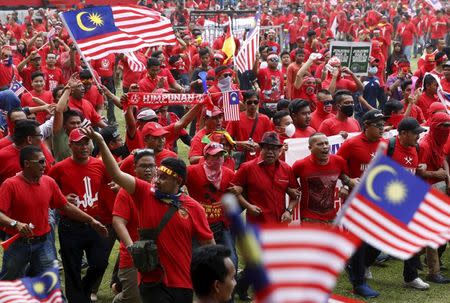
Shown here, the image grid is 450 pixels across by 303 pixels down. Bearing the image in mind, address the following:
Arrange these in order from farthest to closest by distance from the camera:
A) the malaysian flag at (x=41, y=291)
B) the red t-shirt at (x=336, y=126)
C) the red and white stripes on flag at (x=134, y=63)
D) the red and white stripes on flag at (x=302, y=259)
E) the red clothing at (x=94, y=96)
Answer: the red and white stripes on flag at (x=134, y=63)
the red clothing at (x=94, y=96)
the red t-shirt at (x=336, y=126)
the malaysian flag at (x=41, y=291)
the red and white stripes on flag at (x=302, y=259)

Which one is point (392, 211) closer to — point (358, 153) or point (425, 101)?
point (358, 153)

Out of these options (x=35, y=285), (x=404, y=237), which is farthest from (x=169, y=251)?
(x=404, y=237)

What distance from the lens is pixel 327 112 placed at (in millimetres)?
11891

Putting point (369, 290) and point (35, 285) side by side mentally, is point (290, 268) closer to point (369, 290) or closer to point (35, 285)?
point (35, 285)

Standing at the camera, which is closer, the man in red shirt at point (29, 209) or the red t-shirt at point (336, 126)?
the man in red shirt at point (29, 209)

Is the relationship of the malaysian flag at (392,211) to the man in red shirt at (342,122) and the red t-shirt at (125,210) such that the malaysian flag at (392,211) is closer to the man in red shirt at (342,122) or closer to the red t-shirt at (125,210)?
the red t-shirt at (125,210)

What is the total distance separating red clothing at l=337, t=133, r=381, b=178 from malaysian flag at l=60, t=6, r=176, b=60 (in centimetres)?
326

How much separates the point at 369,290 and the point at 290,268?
5.90 meters

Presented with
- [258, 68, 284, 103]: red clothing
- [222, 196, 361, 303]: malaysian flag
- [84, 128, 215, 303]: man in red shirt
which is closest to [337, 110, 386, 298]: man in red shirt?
[84, 128, 215, 303]: man in red shirt

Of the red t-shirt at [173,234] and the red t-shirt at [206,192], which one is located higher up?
the red t-shirt at [173,234]

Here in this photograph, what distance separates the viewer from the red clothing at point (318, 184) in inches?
355

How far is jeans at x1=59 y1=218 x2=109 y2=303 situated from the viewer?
27.9ft

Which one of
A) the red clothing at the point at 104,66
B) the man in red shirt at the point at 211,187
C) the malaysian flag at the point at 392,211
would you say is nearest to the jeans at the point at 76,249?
the man in red shirt at the point at 211,187

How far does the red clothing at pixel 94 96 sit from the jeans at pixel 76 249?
498 centimetres
